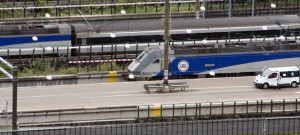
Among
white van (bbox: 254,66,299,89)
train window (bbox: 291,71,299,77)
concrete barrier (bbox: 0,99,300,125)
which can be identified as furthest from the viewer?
train window (bbox: 291,71,299,77)

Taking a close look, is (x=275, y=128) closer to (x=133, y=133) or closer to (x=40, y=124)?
(x=133, y=133)

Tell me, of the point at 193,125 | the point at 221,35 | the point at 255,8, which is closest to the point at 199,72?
the point at 221,35

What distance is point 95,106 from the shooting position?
48.3m

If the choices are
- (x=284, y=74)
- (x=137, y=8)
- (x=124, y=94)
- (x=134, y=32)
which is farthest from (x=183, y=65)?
(x=137, y=8)

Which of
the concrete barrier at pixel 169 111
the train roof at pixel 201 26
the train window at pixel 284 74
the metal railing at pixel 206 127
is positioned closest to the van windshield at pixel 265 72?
the train window at pixel 284 74

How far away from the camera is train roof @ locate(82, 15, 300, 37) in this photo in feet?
198

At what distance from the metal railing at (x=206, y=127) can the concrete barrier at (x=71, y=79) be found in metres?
10.4

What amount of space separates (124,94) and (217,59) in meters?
6.83

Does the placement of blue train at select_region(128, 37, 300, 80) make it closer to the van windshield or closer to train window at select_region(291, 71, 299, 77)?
the van windshield

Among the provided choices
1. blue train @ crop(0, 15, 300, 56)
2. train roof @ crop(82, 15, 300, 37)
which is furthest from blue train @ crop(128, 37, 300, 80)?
train roof @ crop(82, 15, 300, 37)

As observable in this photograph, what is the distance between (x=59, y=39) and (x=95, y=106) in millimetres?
11933

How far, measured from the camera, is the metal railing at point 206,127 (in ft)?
142

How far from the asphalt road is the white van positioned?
305 millimetres

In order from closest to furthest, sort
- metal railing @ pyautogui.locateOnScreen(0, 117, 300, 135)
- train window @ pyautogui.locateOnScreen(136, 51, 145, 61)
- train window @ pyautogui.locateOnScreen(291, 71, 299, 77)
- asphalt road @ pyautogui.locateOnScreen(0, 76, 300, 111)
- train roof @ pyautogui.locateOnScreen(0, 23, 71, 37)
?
1. metal railing @ pyautogui.locateOnScreen(0, 117, 300, 135)
2. asphalt road @ pyautogui.locateOnScreen(0, 76, 300, 111)
3. train window @ pyautogui.locateOnScreen(291, 71, 299, 77)
4. train window @ pyautogui.locateOnScreen(136, 51, 145, 61)
5. train roof @ pyautogui.locateOnScreen(0, 23, 71, 37)
